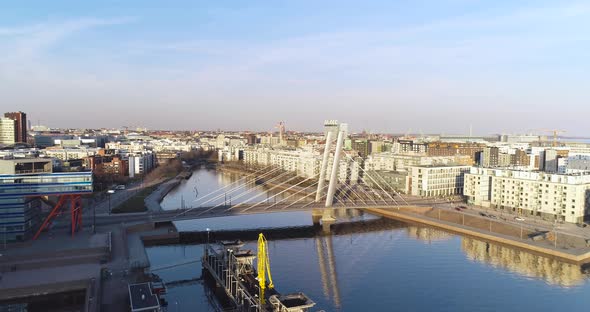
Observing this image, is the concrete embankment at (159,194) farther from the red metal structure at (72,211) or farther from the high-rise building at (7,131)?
the high-rise building at (7,131)

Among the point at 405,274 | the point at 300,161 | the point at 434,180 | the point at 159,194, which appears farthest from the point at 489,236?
→ the point at 300,161

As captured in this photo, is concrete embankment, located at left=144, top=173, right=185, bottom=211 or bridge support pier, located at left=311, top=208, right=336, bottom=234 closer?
bridge support pier, located at left=311, top=208, right=336, bottom=234

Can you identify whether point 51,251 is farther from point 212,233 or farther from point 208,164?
point 208,164

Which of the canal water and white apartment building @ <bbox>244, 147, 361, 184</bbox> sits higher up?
white apartment building @ <bbox>244, 147, 361, 184</bbox>

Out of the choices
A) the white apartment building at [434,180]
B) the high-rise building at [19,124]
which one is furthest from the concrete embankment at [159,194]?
the high-rise building at [19,124]

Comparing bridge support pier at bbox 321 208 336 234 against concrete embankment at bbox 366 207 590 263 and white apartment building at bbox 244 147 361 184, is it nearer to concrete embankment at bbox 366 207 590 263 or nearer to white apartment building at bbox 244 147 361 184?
concrete embankment at bbox 366 207 590 263

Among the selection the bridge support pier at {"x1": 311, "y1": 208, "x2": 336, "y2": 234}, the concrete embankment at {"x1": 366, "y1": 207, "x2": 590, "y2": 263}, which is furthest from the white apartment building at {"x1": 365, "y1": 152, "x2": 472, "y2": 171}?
the bridge support pier at {"x1": 311, "y1": 208, "x2": 336, "y2": 234}
